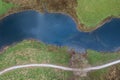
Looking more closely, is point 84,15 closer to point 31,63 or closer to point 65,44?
point 65,44

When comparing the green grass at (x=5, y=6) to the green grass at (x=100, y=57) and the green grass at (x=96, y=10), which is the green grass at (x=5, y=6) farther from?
the green grass at (x=100, y=57)

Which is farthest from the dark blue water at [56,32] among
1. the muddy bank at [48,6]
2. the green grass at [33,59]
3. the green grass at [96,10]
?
the green grass at [96,10]

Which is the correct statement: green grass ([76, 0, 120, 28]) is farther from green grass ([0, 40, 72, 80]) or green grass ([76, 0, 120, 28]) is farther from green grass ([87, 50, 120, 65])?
green grass ([0, 40, 72, 80])

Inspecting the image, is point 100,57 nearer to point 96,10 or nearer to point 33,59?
point 96,10

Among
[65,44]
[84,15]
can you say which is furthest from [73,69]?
[84,15]

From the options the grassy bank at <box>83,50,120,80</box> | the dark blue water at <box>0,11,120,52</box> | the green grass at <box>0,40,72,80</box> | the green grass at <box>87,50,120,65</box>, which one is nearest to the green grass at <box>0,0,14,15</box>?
the dark blue water at <box>0,11,120,52</box>

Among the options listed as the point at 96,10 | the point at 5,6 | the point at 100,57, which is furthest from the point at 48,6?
the point at 100,57

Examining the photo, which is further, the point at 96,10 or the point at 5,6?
the point at 5,6
